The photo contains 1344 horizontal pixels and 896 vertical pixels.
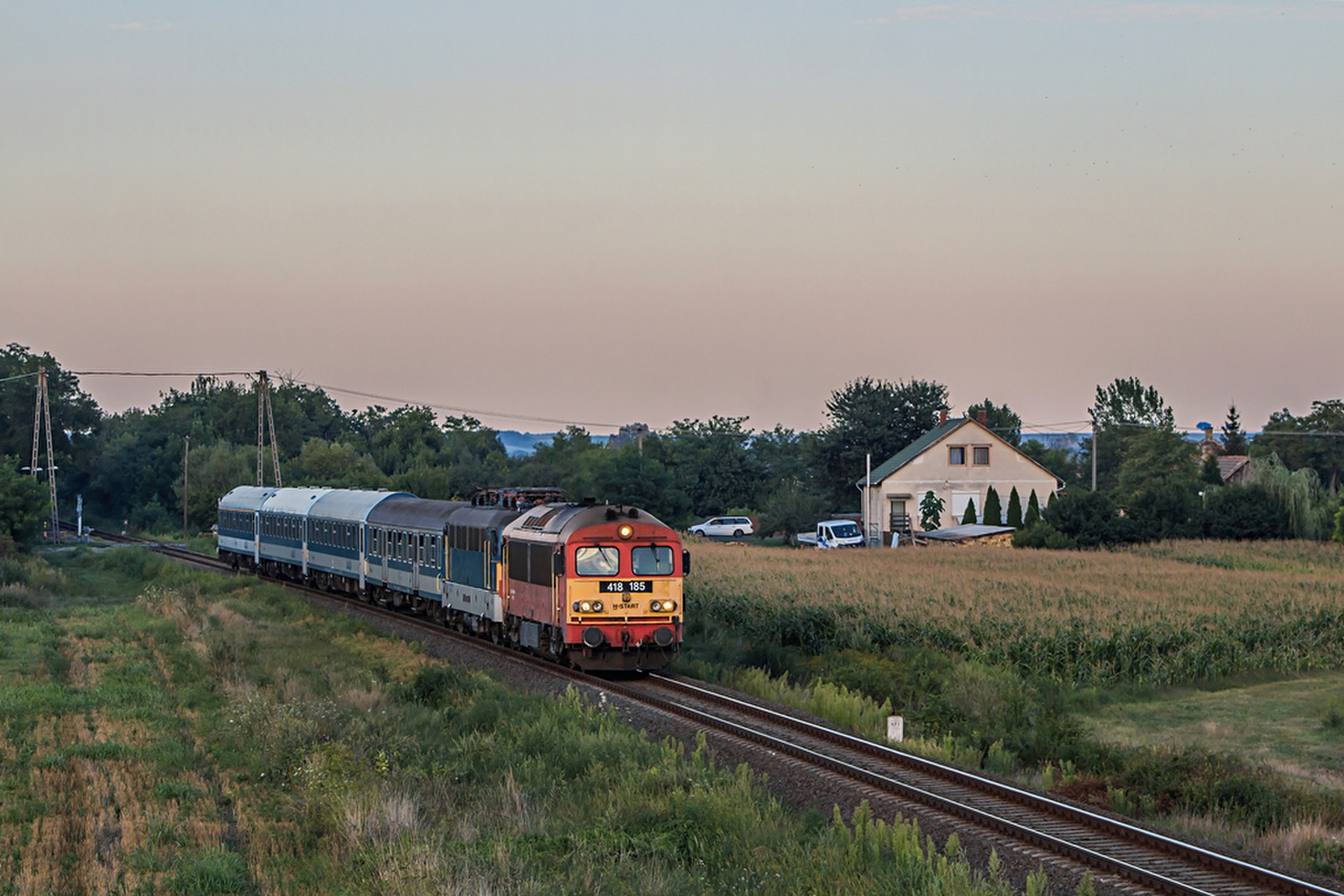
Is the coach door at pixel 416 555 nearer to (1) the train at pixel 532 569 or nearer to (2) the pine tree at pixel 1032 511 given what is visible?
(1) the train at pixel 532 569

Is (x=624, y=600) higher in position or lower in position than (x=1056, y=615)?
higher

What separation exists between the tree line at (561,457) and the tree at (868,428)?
10 centimetres

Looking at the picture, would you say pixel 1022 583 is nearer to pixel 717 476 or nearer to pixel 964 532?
pixel 964 532

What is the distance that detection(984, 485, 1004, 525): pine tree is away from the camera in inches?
2842

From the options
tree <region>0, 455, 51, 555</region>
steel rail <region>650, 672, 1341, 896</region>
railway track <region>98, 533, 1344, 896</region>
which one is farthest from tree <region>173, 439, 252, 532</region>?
steel rail <region>650, 672, 1341, 896</region>

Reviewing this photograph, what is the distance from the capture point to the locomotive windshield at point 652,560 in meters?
23.5

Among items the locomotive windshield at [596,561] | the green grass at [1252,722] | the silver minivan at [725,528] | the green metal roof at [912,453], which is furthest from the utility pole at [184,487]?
the green grass at [1252,722]

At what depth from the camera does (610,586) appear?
23203 millimetres

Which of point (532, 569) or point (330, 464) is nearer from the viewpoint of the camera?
point (532, 569)

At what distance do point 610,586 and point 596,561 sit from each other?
1.71 ft

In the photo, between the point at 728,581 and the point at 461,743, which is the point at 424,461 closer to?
the point at 728,581

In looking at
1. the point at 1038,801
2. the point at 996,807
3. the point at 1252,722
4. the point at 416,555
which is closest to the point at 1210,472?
the point at 416,555

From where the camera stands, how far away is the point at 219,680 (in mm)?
23969

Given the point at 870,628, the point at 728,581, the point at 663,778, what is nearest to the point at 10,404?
the point at 728,581
